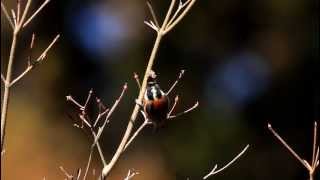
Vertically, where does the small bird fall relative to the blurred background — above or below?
above

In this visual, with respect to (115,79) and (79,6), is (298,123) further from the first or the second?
(79,6)

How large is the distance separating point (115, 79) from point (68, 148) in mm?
996

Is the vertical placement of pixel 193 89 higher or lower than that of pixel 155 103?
lower

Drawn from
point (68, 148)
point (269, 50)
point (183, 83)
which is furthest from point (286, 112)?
point (68, 148)

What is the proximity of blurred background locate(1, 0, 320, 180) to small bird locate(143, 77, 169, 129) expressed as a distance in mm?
5697

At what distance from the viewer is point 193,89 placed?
845 cm

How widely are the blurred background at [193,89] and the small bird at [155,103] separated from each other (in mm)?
5697

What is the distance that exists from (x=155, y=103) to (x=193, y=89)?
20.1 ft

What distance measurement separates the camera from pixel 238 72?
9070mm

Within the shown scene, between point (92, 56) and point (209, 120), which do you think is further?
point (92, 56)

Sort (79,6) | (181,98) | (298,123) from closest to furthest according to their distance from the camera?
(181,98) → (298,123) → (79,6)

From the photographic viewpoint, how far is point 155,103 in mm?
2334

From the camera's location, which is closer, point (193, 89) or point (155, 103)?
point (155, 103)

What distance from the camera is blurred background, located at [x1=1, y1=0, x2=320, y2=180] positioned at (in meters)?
8.41
